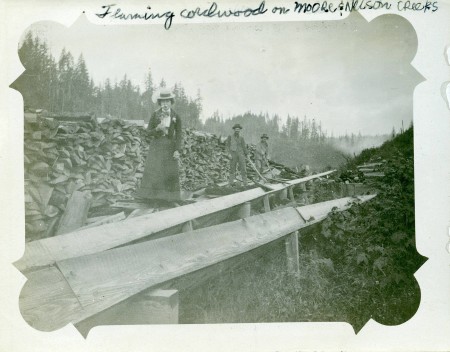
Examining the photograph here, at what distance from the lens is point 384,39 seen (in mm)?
3615

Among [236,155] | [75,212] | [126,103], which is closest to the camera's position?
[75,212]

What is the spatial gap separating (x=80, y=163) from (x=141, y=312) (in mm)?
1263

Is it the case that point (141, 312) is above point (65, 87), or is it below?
below

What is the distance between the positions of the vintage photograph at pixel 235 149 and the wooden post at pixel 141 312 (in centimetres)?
5

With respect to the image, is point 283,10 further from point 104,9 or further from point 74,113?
point 74,113

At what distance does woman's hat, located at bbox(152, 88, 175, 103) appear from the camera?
11.7 ft

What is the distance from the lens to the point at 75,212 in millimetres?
3455

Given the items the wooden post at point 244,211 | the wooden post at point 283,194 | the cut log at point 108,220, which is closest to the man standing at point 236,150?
the wooden post at point 244,211

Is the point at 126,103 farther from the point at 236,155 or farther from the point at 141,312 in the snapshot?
the point at 141,312

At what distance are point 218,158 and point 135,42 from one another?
45.7 inches

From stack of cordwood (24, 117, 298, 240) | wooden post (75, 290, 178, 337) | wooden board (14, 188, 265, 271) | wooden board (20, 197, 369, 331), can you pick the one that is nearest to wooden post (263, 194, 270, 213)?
wooden board (20, 197, 369, 331)

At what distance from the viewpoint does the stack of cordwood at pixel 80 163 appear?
349 cm

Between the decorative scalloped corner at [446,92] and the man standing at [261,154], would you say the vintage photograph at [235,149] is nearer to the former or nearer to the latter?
the man standing at [261,154]

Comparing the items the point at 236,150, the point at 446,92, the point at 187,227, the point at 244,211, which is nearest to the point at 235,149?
the point at 236,150
